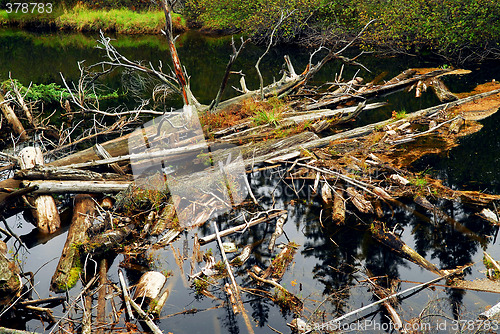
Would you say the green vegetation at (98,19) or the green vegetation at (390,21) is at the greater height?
the green vegetation at (98,19)

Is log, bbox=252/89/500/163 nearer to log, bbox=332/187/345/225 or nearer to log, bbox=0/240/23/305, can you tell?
log, bbox=332/187/345/225

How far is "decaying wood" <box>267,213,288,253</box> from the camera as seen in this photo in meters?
7.02

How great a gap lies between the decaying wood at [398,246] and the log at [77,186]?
4.96 metres

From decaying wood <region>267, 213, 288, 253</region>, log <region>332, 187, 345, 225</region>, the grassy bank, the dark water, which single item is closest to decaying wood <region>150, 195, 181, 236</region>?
the dark water

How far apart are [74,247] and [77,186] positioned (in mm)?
1730

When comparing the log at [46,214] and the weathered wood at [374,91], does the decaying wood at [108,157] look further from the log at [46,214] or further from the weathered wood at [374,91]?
the weathered wood at [374,91]

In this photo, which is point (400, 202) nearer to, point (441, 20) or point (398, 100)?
point (398, 100)

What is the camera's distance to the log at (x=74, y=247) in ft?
20.8

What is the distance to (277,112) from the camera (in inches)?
496

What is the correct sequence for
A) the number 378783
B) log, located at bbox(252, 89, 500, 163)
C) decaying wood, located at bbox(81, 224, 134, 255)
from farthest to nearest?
the number 378783, log, located at bbox(252, 89, 500, 163), decaying wood, located at bbox(81, 224, 134, 255)

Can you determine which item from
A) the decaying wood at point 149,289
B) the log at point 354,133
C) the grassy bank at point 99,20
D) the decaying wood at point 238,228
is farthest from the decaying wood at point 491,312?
the grassy bank at point 99,20

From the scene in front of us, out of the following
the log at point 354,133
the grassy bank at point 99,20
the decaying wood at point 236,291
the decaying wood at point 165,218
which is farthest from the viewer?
the grassy bank at point 99,20

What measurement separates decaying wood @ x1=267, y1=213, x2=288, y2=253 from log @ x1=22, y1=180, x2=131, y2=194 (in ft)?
10.6

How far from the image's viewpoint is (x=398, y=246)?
262 inches
